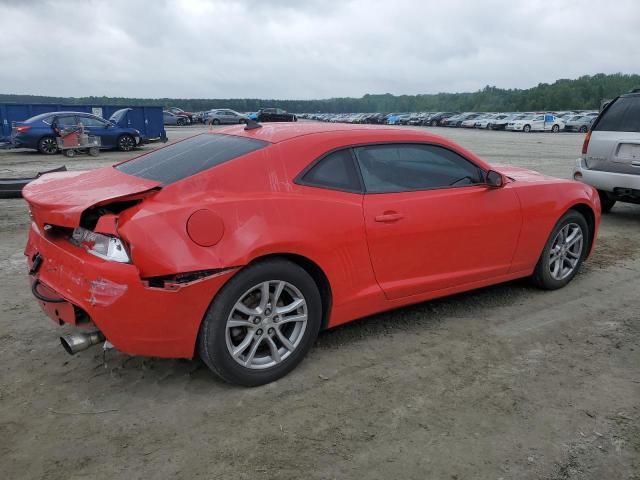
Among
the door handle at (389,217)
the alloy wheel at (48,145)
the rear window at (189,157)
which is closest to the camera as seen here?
the rear window at (189,157)

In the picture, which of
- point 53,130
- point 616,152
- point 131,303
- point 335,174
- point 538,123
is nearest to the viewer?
point 131,303

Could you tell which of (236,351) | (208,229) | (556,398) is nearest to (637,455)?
(556,398)

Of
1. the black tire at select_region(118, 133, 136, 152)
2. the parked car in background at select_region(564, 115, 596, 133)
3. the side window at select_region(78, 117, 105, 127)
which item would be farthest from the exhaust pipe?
the parked car in background at select_region(564, 115, 596, 133)

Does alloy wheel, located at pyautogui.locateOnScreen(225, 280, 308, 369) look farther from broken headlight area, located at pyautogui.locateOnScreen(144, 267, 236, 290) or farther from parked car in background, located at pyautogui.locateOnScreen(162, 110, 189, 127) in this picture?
parked car in background, located at pyautogui.locateOnScreen(162, 110, 189, 127)

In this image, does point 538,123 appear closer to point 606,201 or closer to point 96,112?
point 96,112

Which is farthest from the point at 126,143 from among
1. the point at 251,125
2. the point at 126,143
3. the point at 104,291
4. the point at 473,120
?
the point at 473,120

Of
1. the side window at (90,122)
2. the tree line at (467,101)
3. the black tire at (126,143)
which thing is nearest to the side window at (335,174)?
the side window at (90,122)

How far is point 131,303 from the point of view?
267cm

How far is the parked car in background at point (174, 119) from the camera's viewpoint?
44.1m

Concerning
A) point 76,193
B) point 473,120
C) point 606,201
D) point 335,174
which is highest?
point 335,174

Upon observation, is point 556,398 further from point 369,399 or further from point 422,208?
point 422,208

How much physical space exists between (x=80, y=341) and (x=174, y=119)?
44181mm

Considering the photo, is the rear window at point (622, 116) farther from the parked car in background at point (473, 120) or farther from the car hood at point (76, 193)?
the parked car in background at point (473, 120)

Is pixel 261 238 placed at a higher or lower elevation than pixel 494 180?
lower
